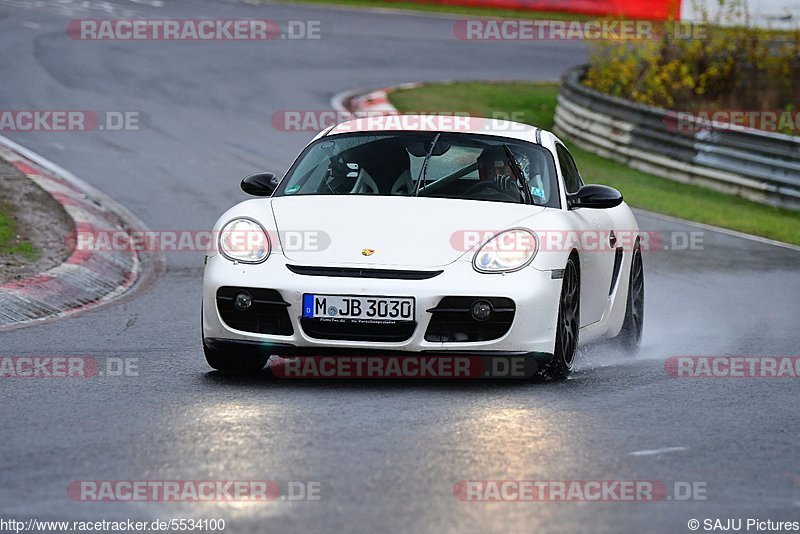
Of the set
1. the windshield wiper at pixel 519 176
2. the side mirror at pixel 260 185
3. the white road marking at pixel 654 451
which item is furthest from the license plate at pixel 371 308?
the white road marking at pixel 654 451

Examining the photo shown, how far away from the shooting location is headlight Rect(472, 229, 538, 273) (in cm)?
711

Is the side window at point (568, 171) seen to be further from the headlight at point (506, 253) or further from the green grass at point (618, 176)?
the green grass at point (618, 176)

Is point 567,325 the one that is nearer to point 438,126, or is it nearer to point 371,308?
point 371,308

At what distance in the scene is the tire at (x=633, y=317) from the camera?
9.28m

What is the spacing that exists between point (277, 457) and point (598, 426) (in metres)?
1.47

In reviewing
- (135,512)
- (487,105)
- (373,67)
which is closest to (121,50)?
(373,67)

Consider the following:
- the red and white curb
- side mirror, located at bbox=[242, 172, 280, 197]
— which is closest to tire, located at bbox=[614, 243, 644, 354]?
side mirror, located at bbox=[242, 172, 280, 197]

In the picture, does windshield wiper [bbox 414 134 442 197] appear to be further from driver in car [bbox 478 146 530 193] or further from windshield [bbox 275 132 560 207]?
driver in car [bbox 478 146 530 193]

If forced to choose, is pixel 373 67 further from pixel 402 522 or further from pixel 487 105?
pixel 402 522

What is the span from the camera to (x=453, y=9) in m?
35.0

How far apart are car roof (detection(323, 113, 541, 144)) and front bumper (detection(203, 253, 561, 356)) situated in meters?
1.44

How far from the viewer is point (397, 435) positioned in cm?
594

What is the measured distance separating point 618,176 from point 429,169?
11810 mm

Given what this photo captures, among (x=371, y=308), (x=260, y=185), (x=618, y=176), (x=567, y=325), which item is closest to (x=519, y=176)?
(x=567, y=325)
